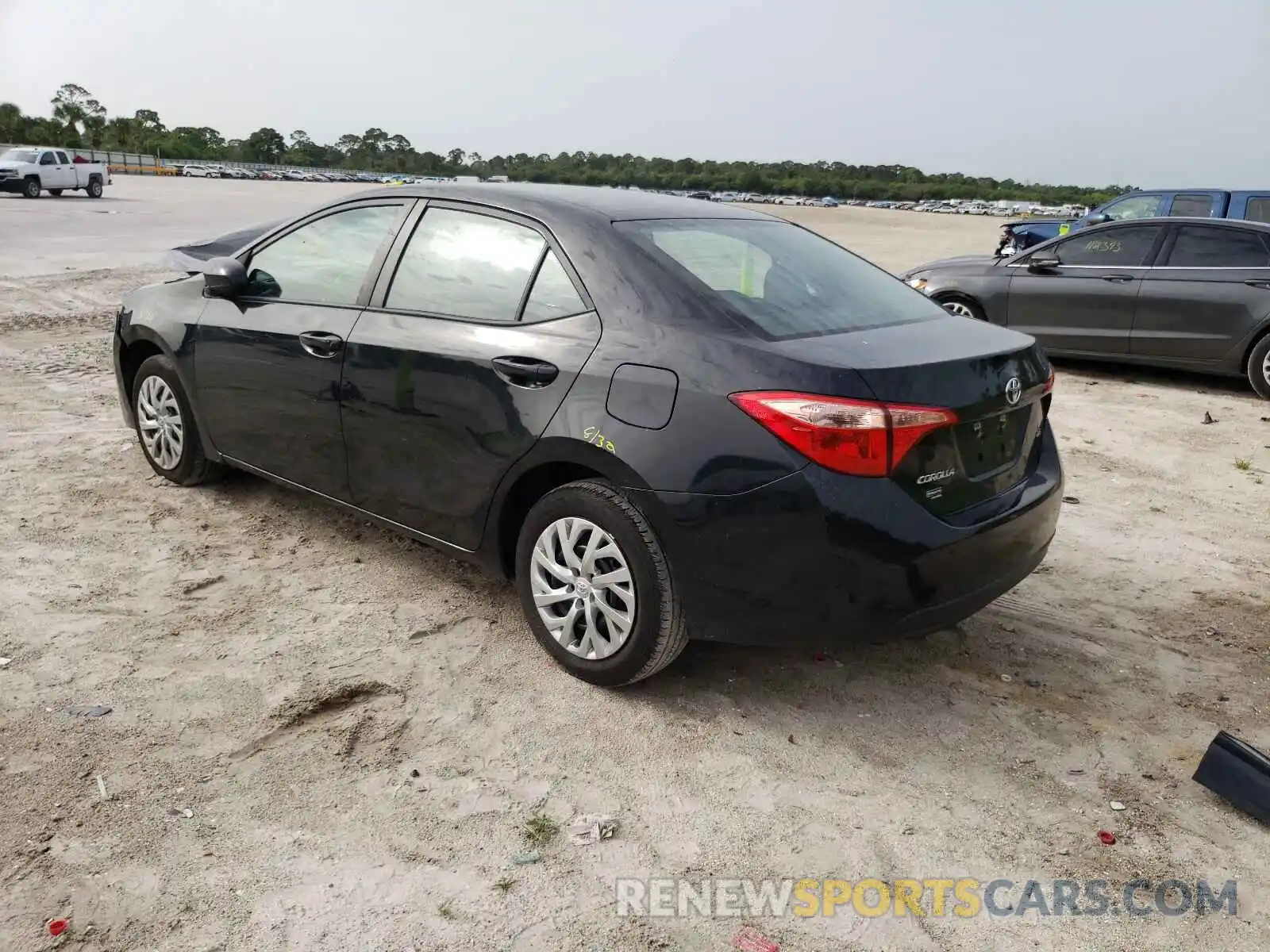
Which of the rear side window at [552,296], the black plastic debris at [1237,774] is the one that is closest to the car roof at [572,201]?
the rear side window at [552,296]

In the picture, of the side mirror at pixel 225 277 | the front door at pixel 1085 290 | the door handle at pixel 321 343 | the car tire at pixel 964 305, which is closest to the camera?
the door handle at pixel 321 343

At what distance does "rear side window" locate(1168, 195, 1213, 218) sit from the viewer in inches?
549

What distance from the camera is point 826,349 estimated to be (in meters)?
3.06

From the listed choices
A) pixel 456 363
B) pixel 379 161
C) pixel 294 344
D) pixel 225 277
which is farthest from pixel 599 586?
pixel 379 161

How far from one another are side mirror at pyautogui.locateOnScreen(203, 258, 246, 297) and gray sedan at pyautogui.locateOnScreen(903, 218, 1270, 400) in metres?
7.30

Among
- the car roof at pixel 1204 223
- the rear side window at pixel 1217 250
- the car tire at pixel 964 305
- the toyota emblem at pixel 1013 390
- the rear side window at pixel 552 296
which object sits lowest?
the car tire at pixel 964 305

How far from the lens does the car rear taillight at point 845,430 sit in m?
2.85

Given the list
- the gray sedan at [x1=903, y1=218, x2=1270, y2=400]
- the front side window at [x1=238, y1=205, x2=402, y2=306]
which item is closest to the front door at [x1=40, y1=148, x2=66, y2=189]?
the gray sedan at [x1=903, y1=218, x2=1270, y2=400]

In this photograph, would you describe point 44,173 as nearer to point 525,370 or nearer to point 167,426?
point 167,426

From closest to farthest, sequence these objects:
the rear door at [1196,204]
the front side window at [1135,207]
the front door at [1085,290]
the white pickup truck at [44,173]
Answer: the front door at [1085,290]
the rear door at [1196,204]
the front side window at [1135,207]
the white pickup truck at [44,173]

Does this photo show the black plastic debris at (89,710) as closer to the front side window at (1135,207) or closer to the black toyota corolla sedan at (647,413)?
the black toyota corolla sedan at (647,413)

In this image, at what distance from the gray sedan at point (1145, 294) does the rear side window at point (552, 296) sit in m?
7.37

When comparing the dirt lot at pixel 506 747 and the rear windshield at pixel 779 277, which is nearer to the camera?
the dirt lot at pixel 506 747

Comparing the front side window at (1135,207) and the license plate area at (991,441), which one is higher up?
the front side window at (1135,207)
